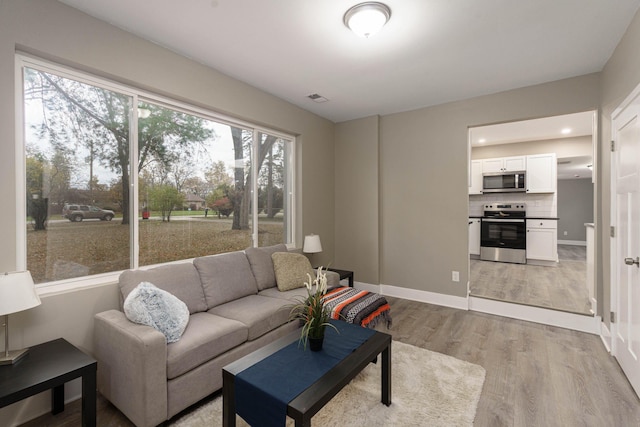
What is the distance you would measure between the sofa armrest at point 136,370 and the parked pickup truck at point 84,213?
85 centimetres

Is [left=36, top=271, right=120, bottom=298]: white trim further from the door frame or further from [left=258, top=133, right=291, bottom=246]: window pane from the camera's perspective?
the door frame

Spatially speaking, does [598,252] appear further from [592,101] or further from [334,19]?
[334,19]

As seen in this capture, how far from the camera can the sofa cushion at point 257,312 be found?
233cm

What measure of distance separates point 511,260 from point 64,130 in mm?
7328

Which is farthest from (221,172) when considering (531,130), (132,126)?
(531,130)

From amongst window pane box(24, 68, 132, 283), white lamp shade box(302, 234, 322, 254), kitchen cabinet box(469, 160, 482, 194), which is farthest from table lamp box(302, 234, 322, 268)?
kitchen cabinet box(469, 160, 482, 194)

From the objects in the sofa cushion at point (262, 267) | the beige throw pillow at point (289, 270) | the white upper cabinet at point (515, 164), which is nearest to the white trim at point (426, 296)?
the beige throw pillow at point (289, 270)

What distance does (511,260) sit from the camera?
20.4 ft

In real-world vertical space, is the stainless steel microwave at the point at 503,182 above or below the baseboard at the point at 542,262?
above

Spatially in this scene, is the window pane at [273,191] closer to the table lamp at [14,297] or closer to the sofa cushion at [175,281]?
the sofa cushion at [175,281]

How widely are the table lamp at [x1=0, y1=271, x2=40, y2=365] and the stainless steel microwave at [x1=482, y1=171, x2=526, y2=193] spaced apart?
7287mm

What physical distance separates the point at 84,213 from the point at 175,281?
85cm

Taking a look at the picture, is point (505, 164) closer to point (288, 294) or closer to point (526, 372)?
point (526, 372)

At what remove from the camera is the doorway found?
416cm
